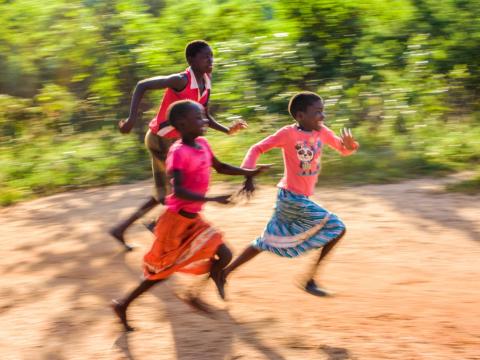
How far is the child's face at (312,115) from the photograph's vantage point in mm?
4350

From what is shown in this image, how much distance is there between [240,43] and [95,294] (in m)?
5.25

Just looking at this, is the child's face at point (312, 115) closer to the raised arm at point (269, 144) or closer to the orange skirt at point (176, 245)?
the raised arm at point (269, 144)

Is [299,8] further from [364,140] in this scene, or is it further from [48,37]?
[48,37]

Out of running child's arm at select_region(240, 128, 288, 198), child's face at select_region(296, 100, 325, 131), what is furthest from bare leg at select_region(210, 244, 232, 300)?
child's face at select_region(296, 100, 325, 131)

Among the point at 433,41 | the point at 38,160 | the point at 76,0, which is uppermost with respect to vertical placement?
the point at 76,0

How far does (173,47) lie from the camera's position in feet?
31.1

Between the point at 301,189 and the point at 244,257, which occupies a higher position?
the point at 301,189

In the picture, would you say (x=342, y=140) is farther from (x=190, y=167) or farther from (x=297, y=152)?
(x=190, y=167)

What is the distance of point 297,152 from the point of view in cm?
438

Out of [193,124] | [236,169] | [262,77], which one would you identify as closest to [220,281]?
[236,169]

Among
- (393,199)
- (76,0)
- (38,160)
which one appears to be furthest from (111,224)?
(76,0)

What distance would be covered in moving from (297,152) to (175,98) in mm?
1161

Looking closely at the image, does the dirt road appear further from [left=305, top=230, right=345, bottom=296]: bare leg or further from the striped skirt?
the striped skirt

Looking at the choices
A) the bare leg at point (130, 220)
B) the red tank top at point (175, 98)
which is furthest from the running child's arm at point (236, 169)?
the bare leg at point (130, 220)
